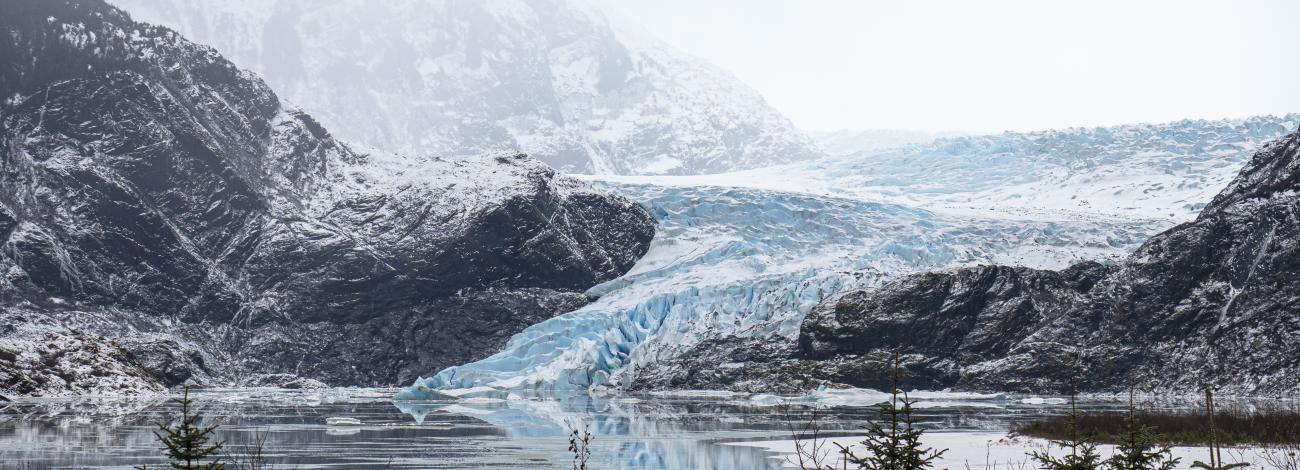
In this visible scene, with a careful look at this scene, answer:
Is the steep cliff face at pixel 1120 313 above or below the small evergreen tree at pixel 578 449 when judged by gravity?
above

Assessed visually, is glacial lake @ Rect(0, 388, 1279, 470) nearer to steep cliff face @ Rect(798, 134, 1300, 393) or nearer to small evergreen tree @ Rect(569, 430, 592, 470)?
small evergreen tree @ Rect(569, 430, 592, 470)

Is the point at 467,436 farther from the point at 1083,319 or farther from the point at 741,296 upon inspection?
the point at 1083,319

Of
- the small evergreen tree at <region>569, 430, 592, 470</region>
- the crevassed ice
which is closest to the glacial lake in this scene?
the small evergreen tree at <region>569, 430, 592, 470</region>

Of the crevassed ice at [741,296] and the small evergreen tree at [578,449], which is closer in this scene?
the small evergreen tree at [578,449]

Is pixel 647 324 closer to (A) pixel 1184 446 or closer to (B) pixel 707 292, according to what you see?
(B) pixel 707 292

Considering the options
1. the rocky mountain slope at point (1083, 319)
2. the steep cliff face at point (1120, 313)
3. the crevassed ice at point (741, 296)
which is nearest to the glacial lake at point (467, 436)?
the steep cliff face at point (1120, 313)

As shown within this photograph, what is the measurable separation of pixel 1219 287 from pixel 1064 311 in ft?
62.8

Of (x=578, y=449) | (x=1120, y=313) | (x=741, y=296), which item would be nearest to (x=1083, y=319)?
(x=1120, y=313)

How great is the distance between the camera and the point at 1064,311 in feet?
562

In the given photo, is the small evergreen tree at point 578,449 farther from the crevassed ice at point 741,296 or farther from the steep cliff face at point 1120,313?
the crevassed ice at point 741,296

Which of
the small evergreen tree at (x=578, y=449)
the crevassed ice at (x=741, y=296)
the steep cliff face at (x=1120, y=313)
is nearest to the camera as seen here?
the small evergreen tree at (x=578, y=449)

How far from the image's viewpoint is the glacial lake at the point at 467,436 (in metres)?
50.8

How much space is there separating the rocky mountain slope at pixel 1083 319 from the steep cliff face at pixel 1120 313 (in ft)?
0.58

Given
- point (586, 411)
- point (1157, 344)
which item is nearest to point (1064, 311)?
point (1157, 344)
